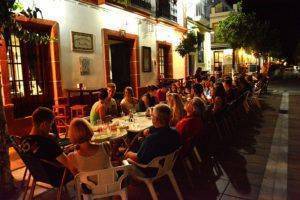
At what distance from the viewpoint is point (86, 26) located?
8.92 m

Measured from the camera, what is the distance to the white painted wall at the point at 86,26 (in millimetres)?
7926

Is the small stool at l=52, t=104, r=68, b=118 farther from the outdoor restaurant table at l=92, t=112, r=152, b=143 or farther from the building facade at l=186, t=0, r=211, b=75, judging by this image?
the building facade at l=186, t=0, r=211, b=75

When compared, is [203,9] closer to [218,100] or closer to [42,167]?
[218,100]

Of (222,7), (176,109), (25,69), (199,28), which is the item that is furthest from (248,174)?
(222,7)

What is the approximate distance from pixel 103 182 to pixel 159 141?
0.82 metres

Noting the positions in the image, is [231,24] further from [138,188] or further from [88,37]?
[138,188]

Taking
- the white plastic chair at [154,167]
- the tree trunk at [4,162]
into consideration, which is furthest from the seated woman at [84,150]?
the tree trunk at [4,162]

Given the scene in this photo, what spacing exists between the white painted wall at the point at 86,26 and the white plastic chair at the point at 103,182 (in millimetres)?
5670

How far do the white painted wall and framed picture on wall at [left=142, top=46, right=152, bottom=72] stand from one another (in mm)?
214

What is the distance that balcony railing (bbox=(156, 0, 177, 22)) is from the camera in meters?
12.9

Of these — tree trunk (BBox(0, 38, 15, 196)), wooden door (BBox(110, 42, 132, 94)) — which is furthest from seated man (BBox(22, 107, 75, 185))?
wooden door (BBox(110, 42, 132, 94))

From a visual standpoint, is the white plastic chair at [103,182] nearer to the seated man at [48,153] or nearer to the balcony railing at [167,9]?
the seated man at [48,153]

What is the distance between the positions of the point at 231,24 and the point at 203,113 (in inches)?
608

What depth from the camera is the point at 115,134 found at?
4211 millimetres
